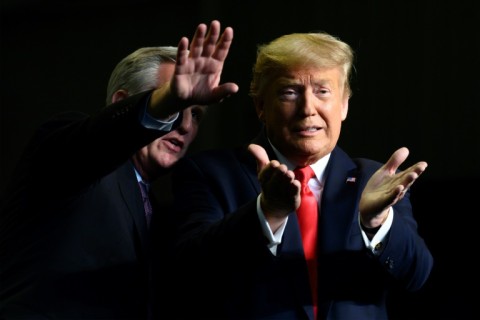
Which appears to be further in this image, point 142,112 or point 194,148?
point 194,148

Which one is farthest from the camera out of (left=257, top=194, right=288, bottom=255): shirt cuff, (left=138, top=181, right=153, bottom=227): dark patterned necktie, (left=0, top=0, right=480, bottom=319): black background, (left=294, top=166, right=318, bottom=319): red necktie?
(left=0, top=0, right=480, bottom=319): black background

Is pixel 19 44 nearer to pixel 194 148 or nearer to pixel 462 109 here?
pixel 194 148

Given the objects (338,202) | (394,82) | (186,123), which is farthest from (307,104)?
(394,82)

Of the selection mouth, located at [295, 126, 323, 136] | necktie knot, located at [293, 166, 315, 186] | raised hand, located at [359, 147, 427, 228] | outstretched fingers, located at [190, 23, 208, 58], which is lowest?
necktie knot, located at [293, 166, 315, 186]

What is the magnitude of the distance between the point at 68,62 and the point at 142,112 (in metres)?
2.28

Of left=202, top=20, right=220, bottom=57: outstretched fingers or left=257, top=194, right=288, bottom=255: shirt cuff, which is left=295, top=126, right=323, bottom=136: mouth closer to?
left=257, top=194, right=288, bottom=255: shirt cuff

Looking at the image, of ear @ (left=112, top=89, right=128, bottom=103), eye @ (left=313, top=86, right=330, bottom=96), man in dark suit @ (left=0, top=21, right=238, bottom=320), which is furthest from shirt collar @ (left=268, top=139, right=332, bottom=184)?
ear @ (left=112, top=89, right=128, bottom=103)

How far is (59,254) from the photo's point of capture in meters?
2.02

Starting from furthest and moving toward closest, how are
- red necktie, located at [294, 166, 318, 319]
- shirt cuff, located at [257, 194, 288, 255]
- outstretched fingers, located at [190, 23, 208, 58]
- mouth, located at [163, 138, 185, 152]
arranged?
mouth, located at [163, 138, 185, 152] < red necktie, located at [294, 166, 318, 319] < shirt cuff, located at [257, 194, 288, 255] < outstretched fingers, located at [190, 23, 208, 58]

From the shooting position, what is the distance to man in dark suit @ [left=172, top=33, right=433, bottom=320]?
6.36 feet

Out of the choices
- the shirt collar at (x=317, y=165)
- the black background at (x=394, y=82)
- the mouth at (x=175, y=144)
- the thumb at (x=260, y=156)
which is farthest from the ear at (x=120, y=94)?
the black background at (x=394, y=82)

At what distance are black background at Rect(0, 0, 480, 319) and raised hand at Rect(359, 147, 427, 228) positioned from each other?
2.21 feet

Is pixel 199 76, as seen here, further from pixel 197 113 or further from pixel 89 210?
pixel 197 113

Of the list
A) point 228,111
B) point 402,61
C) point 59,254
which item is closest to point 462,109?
point 402,61
